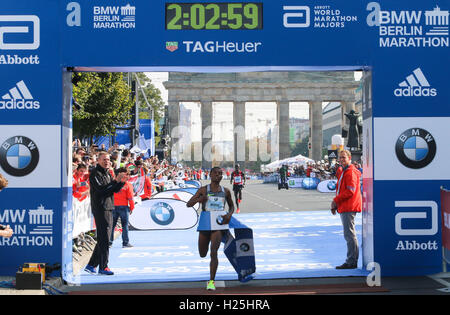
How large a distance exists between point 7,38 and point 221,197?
4.25m

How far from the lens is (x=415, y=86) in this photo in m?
10.5

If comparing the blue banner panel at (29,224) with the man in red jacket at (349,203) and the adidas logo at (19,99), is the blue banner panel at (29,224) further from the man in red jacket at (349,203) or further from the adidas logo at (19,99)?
the man in red jacket at (349,203)

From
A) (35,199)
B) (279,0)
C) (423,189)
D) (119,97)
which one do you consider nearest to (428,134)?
(423,189)

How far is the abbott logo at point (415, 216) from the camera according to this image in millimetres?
10477

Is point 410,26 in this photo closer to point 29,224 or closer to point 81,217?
point 29,224

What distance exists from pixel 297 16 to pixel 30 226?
551 cm

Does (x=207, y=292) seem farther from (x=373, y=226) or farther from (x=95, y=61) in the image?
(x=95, y=61)

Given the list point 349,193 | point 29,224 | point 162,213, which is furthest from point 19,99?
point 162,213

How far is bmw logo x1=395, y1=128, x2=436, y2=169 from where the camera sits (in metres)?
10.5

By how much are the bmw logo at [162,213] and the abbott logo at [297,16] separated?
768 centimetres

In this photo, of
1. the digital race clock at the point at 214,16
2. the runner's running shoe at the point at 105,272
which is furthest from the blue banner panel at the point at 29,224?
the digital race clock at the point at 214,16

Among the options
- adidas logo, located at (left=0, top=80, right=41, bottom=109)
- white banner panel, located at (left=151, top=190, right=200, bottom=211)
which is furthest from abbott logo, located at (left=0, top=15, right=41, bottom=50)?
white banner panel, located at (left=151, top=190, right=200, bottom=211)

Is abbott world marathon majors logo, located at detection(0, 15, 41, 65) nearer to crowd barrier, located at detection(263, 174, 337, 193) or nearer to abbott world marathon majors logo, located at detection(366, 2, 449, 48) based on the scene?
abbott world marathon majors logo, located at detection(366, 2, 449, 48)

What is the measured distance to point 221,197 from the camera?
962 cm
